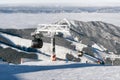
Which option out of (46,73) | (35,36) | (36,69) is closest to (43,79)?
(46,73)

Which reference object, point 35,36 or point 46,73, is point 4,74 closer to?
point 46,73

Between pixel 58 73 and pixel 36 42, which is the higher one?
pixel 58 73

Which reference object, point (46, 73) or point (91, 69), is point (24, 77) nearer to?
point (46, 73)

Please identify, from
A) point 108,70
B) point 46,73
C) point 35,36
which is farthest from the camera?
point 35,36

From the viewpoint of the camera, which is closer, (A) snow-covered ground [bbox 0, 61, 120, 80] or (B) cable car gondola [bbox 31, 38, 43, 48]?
(A) snow-covered ground [bbox 0, 61, 120, 80]

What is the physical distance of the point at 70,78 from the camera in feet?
91.7

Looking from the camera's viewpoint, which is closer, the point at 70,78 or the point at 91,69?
the point at 70,78

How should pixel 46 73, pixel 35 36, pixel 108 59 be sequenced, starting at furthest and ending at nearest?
pixel 108 59 → pixel 35 36 → pixel 46 73

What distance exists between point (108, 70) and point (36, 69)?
198 inches

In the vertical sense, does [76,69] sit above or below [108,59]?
above

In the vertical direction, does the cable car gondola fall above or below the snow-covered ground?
below

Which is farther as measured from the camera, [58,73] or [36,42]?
[36,42]

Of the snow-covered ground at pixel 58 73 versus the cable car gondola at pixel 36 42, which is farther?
the cable car gondola at pixel 36 42

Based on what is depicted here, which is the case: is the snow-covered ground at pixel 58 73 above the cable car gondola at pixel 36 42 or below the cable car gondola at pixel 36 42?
above
